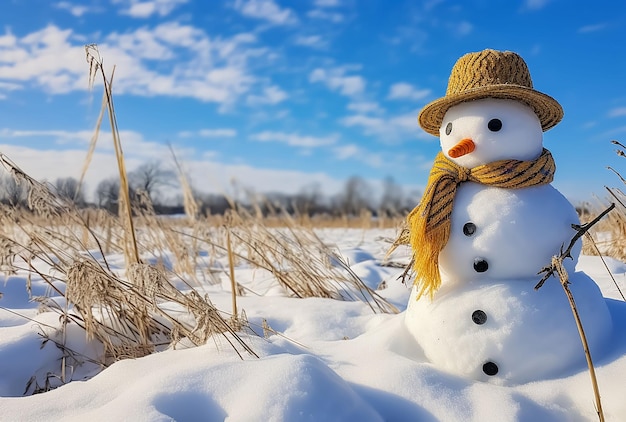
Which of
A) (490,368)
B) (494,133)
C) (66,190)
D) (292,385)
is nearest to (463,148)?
(494,133)

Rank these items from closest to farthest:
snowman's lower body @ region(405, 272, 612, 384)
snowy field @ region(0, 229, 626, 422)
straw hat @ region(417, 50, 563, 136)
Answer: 1. snowy field @ region(0, 229, 626, 422)
2. snowman's lower body @ region(405, 272, 612, 384)
3. straw hat @ region(417, 50, 563, 136)

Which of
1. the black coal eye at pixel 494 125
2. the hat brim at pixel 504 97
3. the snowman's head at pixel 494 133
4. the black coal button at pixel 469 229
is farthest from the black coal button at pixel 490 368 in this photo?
the hat brim at pixel 504 97

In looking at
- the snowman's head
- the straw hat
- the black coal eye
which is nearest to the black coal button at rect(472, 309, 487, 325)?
the snowman's head

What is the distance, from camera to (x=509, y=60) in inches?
64.4

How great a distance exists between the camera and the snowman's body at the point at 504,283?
1.46 m

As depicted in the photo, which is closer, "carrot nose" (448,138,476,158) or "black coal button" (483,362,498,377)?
"black coal button" (483,362,498,377)

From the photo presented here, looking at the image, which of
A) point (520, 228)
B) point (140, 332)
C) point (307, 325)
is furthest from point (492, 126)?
point (140, 332)

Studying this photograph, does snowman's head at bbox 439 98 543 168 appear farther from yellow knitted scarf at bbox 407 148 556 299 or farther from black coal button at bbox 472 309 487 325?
black coal button at bbox 472 309 487 325

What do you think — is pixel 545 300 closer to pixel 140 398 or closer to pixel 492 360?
pixel 492 360

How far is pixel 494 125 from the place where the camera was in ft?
5.22

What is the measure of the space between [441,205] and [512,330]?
1.38ft

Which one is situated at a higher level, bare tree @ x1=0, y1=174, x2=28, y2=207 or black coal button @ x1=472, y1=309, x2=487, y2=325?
bare tree @ x1=0, y1=174, x2=28, y2=207

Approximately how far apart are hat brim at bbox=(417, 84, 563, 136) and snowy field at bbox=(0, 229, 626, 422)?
690 mm

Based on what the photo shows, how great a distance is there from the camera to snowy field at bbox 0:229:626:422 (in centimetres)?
117
